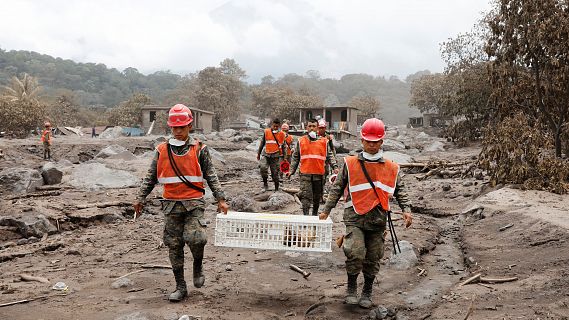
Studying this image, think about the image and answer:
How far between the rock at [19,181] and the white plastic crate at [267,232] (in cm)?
849

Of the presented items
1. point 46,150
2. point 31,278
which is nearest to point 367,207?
point 31,278

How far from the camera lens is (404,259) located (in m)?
6.13

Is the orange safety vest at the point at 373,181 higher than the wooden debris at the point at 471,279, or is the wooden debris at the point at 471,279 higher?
the orange safety vest at the point at 373,181

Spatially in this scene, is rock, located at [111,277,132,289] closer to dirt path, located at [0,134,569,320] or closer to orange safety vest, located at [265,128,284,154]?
dirt path, located at [0,134,569,320]

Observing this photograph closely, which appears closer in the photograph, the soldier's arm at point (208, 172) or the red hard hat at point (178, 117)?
the red hard hat at point (178, 117)

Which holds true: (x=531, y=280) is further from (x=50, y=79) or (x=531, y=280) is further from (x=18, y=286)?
(x=50, y=79)

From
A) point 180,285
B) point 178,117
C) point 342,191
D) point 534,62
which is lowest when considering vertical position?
point 180,285

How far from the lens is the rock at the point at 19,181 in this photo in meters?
10.9

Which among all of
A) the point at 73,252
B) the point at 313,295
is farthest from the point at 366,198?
the point at 73,252

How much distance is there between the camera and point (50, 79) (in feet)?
341

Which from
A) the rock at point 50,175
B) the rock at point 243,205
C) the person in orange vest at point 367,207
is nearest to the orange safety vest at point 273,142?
the rock at point 243,205

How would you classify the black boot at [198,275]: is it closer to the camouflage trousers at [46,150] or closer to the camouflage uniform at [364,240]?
the camouflage uniform at [364,240]

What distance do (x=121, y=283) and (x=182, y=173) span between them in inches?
60.8

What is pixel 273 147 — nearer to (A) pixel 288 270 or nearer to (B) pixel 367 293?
(A) pixel 288 270
